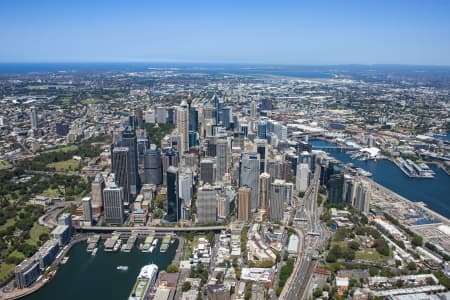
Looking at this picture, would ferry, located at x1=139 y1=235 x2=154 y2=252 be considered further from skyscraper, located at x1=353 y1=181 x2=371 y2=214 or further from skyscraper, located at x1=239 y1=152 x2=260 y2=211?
Answer: skyscraper, located at x1=353 y1=181 x2=371 y2=214

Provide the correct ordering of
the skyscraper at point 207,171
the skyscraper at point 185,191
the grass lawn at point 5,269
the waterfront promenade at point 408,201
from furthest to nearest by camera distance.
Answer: the skyscraper at point 207,171 → the waterfront promenade at point 408,201 → the skyscraper at point 185,191 → the grass lawn at point 5,269

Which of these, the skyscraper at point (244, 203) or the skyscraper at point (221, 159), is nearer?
the skyscraper at point (244, 203)

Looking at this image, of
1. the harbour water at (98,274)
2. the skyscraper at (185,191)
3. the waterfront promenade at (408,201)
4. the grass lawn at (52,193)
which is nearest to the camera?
the harbour water at (98,274)

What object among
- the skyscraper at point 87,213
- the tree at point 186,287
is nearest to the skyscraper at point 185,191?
the skyscraper at point 87,213

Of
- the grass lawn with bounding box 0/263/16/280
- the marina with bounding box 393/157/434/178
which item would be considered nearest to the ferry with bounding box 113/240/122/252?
the grass lawn with bounding box 0/263/16/280

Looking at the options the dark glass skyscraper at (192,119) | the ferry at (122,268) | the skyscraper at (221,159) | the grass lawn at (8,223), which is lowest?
the ferry at (122,268)

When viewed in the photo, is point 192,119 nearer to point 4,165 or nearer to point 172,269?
point 4,165

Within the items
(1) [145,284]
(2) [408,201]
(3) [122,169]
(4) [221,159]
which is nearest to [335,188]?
(2) [408,201]

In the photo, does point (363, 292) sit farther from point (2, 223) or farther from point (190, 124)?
point (190, 124)

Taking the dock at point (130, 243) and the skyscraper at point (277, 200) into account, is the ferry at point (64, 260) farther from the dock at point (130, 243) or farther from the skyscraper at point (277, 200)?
the skyscraper at point (277, 200)
